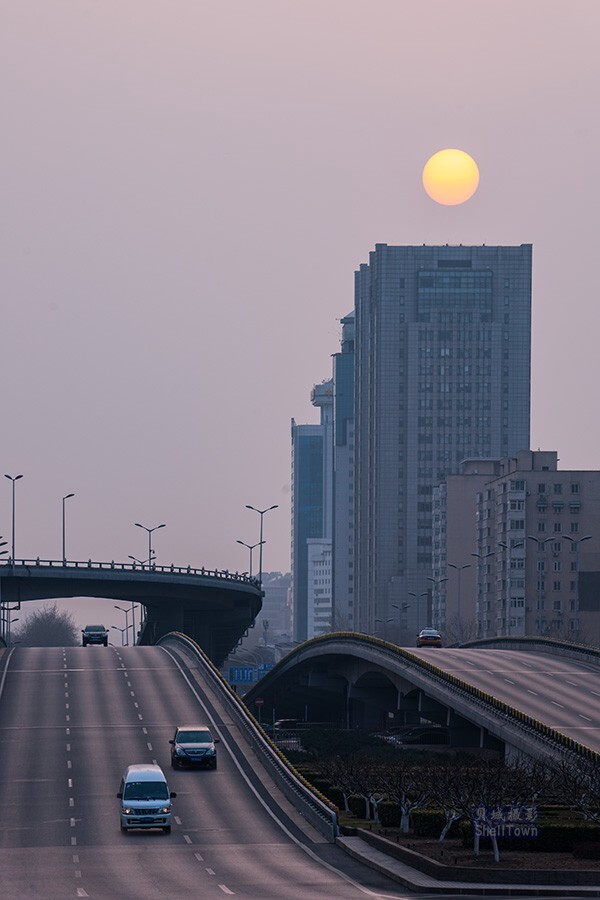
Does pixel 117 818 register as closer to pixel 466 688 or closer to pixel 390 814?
pixel 390 814

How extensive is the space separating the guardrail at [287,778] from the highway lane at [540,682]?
14.9 metres

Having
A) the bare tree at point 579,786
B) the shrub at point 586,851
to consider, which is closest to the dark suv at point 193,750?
the bare tree at point 579,786

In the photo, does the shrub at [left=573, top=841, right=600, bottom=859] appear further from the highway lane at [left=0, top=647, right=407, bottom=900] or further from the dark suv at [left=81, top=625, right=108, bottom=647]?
the dark suv at [left=81, top=625, right=108, bottom=647]

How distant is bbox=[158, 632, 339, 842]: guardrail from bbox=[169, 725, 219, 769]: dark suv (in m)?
2.82

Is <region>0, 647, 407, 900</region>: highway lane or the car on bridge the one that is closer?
<region>0, 647, 407, 900</region>: highway lane

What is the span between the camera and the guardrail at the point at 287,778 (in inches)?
2527

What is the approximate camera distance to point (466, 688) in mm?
98500

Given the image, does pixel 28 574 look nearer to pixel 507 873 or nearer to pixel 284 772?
pixel 284 772

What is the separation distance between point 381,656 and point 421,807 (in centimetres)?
6013

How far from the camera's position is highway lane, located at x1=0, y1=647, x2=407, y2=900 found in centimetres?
5034

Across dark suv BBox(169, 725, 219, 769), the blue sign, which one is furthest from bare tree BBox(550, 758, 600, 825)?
the blue sign

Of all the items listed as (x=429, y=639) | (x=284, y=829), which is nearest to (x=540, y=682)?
(x=429, y=639)

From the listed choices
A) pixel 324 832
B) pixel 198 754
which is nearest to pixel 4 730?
pixel 198 754

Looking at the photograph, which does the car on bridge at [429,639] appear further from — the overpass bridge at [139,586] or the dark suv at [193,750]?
the dark suv at [193,750]
